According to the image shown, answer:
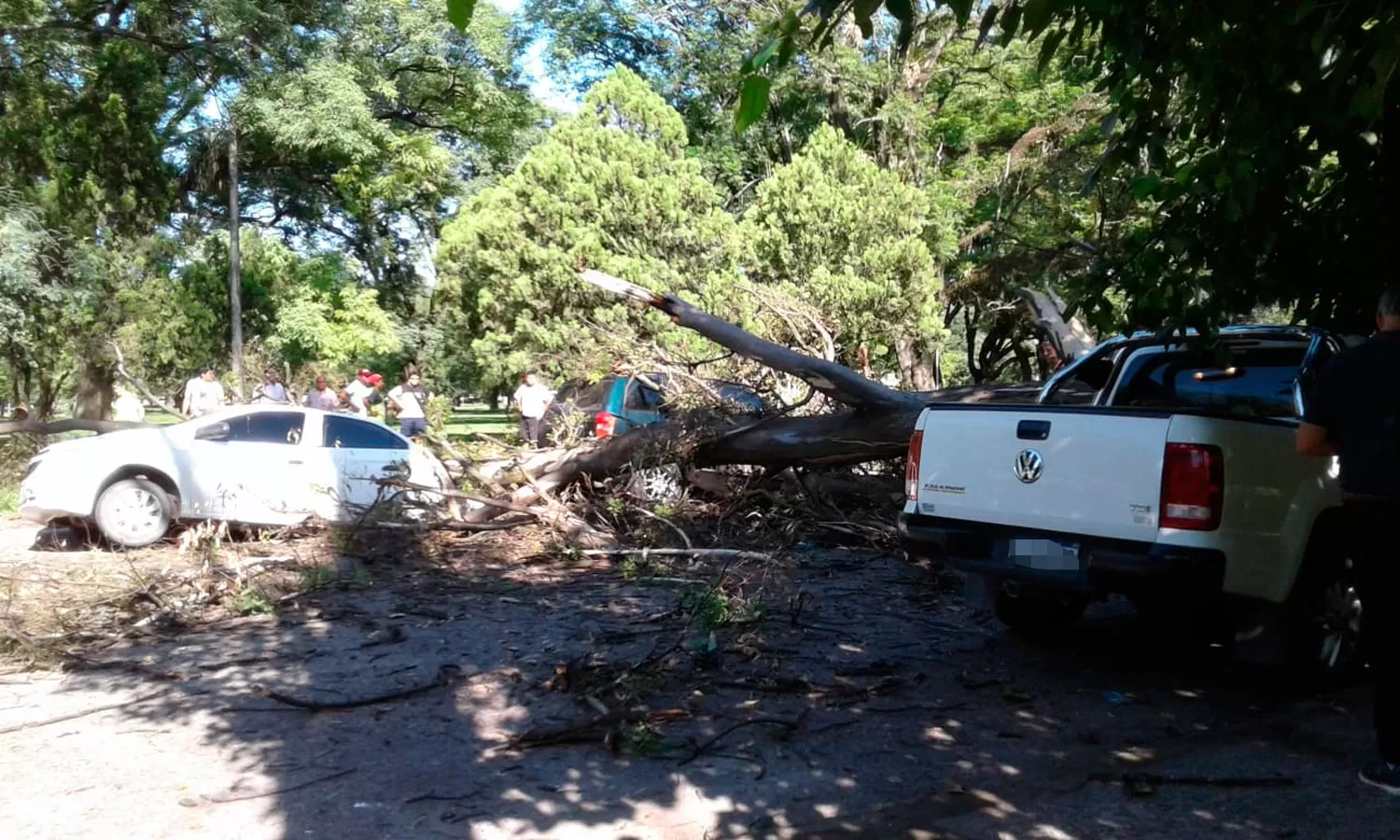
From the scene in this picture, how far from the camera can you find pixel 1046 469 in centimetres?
565

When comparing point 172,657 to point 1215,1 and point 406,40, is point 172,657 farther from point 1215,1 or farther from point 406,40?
point 406,40

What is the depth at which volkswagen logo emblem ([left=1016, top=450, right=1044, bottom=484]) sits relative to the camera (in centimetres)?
569

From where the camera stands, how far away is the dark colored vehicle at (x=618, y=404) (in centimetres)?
1050

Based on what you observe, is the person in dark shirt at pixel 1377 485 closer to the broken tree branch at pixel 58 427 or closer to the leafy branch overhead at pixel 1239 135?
the leafy branch overhead at pixel 1239 135

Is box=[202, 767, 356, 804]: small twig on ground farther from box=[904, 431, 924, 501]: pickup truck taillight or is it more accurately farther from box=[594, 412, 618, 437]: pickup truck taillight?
box=[594, 412, 618, 437]: pickup truck taillight

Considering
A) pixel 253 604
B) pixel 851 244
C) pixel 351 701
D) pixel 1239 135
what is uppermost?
pixel 851 244

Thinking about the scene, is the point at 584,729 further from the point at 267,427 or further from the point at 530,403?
the point at 530,403

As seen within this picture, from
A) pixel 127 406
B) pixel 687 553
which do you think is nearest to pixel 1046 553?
pixel 687 553

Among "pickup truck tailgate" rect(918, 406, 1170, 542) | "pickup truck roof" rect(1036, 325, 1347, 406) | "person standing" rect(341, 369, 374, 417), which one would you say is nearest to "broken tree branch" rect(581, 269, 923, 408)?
"pickup truck roof" rect(1036, 325, 1347, 406)

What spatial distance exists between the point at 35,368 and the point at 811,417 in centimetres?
1539

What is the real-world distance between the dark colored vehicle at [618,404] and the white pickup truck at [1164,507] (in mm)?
4121

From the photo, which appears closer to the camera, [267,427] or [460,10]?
[460,10]

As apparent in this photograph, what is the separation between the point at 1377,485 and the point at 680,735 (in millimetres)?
3037

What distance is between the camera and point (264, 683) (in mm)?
6090
